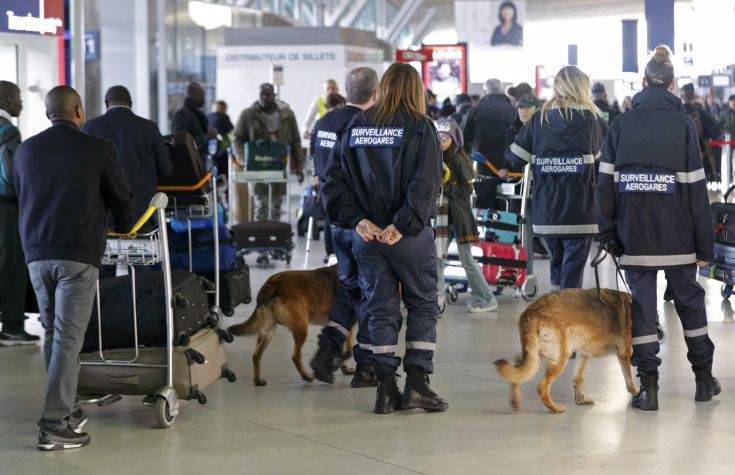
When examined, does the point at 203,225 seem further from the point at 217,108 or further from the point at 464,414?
the point at 217,108

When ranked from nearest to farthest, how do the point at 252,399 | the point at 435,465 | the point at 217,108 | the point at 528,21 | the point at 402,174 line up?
the point at 435,465 → the point at 402,174 → the point at 252,399 → the point at 217,108 → the point at 528,21

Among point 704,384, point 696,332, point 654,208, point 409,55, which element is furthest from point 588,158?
point 409,55

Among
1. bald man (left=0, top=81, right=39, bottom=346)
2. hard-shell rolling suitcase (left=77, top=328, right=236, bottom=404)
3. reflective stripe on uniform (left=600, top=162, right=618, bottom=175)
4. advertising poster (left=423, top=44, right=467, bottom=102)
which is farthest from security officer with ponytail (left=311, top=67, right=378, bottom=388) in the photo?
advertising poster (left=423, top=44, right=467, bottom=102)

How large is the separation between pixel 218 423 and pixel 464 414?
119 cm

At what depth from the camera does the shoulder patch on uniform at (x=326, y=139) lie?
6.74 m

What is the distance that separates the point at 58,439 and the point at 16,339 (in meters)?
3.06

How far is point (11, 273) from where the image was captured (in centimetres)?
776

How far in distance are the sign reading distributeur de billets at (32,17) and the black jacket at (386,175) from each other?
5.17 meters

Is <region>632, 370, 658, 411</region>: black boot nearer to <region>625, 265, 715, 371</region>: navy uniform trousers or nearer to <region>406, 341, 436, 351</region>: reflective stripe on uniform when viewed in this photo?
<region>625, 265, 715, 371</region>: navy uniform trousers

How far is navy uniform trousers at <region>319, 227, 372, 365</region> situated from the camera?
6285 mm

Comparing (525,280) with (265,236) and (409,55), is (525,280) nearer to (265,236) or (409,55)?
(265,236)

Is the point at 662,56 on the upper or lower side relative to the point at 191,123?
A: lower

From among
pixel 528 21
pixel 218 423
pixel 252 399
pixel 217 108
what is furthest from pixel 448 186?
pixel 528 21

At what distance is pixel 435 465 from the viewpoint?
Result: 475 centimetres
